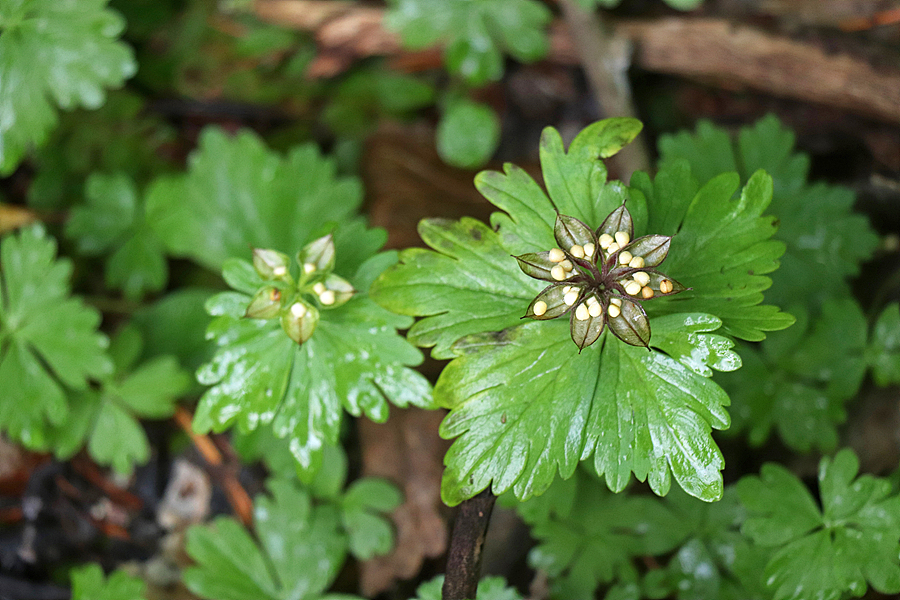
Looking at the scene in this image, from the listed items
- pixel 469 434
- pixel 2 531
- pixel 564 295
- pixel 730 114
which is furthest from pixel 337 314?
pixel 730 114

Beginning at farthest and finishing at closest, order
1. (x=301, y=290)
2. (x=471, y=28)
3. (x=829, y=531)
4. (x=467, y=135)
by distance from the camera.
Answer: (x=467, y=135) → (x=471, y=28) → (x=829, y=531) → (x=301, y=290)

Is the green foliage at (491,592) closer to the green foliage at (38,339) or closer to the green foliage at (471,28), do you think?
the green foliage at (38,339)

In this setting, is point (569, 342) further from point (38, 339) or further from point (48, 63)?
point (48, 63)

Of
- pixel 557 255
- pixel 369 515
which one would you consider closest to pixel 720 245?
pixel 557 255

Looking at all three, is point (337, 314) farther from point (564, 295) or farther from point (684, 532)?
point (684, 532)

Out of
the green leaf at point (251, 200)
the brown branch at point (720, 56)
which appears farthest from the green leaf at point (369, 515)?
the brown branch at point (720, 56)
